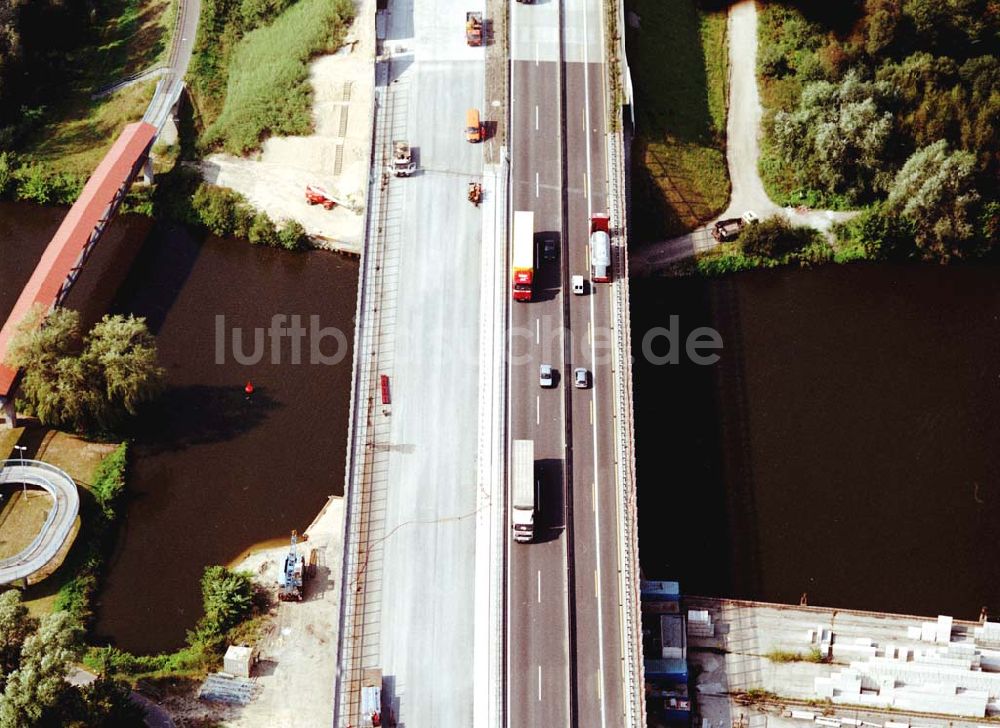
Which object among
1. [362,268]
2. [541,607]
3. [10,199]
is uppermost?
[10,199]

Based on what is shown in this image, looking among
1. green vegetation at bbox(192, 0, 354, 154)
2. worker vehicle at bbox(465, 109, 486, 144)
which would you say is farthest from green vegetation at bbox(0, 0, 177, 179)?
worker vehicle at bbox(465, 109, 486, 144)

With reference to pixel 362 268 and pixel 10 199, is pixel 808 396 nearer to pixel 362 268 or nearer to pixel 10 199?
pixel 362 268

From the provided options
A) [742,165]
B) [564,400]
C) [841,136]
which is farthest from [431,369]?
[841,136]

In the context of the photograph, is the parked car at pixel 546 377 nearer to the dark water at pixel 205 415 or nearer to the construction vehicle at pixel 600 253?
the construction vehicle at pixel 600 253

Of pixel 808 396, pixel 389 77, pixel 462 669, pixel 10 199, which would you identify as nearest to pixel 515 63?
pixel 389 77

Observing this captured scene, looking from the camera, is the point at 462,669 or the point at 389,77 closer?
the point at 462,669

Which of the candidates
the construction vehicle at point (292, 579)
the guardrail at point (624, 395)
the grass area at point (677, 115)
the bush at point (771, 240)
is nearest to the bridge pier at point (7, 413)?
the construction vehicle at point (292, 579)

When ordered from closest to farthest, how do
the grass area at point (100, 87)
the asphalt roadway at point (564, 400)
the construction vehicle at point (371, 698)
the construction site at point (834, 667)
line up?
the construction vehicle at point (371, 698) → the asphalt roadway at point (564, 400) → the construction site at point (834, 667) → the grass area at point (100, 87)
